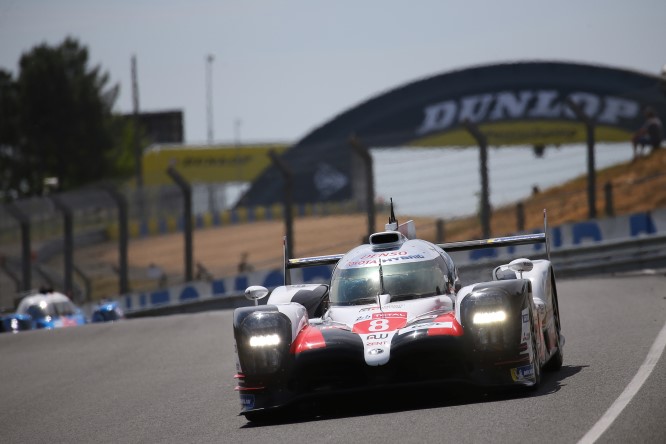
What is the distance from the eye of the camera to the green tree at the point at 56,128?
74875 mm

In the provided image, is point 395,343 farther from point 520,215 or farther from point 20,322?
point 20,322

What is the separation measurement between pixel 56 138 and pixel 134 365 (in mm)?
62763

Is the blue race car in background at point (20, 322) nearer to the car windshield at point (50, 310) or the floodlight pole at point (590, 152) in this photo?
the car windshield at point (50, 310)

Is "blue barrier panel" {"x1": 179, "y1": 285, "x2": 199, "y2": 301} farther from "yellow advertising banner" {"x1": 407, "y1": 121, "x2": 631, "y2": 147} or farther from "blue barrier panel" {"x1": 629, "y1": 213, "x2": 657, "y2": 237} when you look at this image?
"yellow advertising banner" {"x1": 407, "y1": 121, "x2": 631, "y2": 147}

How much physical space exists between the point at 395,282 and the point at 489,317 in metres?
1.48

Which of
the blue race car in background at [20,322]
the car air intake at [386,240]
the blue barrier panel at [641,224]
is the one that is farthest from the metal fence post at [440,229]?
the car air intake at [386,240]

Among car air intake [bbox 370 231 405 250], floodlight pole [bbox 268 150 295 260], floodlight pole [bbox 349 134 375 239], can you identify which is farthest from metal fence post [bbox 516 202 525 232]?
car air intake [bbox 370 231 405 250]

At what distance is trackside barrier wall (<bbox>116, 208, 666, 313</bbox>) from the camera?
23.4 meters

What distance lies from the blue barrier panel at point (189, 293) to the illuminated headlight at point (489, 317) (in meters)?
16.7

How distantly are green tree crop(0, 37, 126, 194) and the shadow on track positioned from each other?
6537cm

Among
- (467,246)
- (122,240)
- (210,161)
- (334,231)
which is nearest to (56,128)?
(210,161)

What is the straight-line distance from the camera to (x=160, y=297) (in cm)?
2647

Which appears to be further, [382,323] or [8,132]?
[8,132]

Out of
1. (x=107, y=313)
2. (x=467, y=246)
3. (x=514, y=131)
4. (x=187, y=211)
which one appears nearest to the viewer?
(x=467, y=246)
